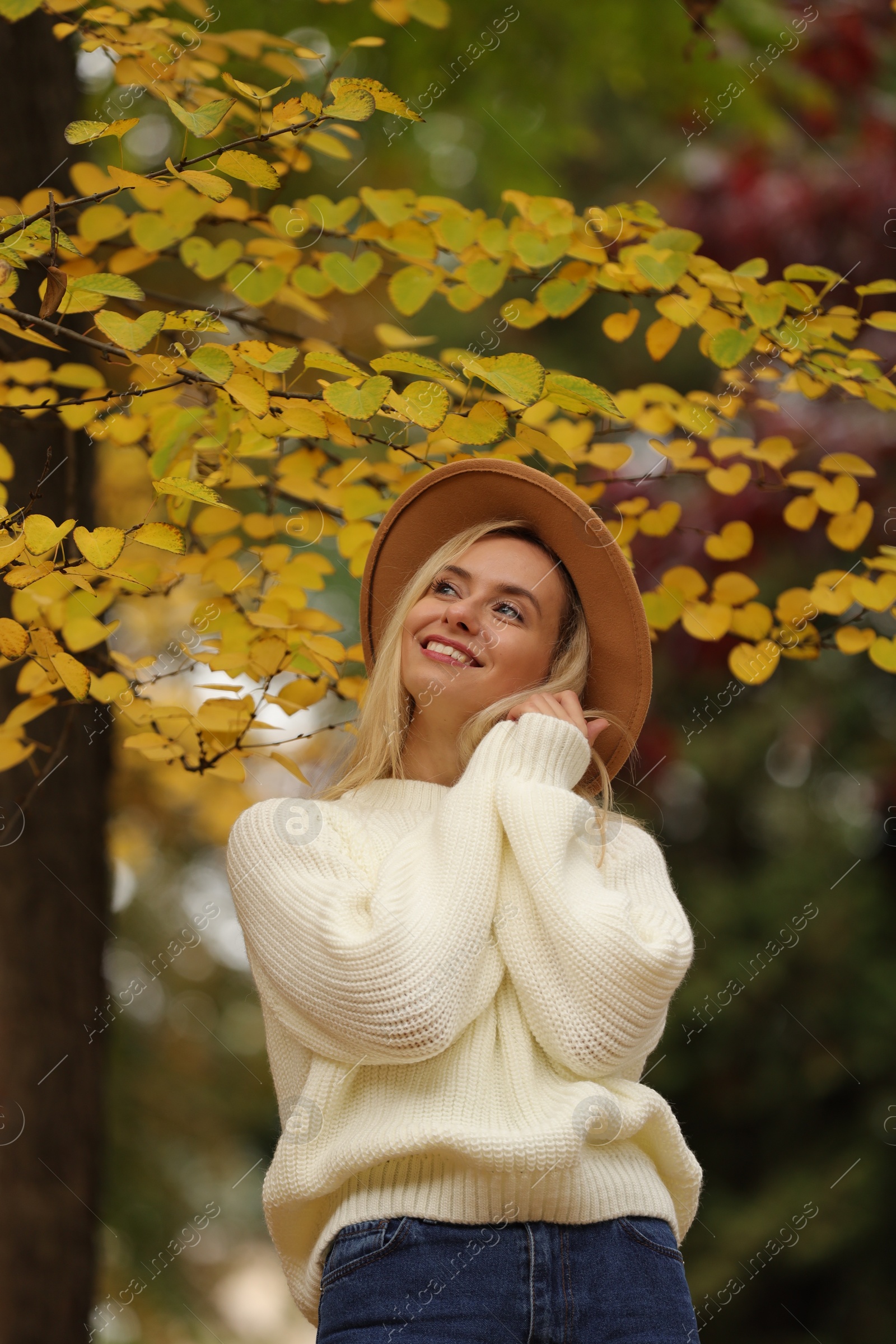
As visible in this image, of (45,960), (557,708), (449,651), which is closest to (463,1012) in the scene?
(557,708)

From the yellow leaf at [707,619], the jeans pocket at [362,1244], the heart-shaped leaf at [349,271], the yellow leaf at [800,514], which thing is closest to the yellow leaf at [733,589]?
the yellow leaf at [707,619]

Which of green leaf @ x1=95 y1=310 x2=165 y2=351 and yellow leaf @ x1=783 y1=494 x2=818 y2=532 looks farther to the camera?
yellow leaf @ x1=783 y1=494 x2=818 y2=532

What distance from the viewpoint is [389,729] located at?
200 cm

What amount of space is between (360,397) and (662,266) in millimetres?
751

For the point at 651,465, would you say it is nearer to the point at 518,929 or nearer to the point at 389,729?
the point at 389,729

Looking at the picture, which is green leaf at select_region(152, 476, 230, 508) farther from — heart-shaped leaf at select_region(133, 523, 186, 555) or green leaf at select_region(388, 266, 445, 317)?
green leaf at select_region(388, 266, 445, 317)

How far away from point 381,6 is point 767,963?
445 centimetres

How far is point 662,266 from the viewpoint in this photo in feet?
6.88

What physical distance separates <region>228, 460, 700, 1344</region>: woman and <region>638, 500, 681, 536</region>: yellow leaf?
0.57 meters

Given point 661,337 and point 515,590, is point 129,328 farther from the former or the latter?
point 661,337

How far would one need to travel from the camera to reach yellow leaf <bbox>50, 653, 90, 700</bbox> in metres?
1.71

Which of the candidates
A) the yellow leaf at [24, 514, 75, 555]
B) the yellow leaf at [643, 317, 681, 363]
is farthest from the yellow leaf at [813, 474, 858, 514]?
the yellow leaf at [24, 514, 75, 555]

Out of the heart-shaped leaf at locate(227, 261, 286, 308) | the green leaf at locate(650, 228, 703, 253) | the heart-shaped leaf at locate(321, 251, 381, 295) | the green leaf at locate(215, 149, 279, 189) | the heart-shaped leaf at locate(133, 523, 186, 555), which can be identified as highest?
the green leaf at locate(215, 149, 279, 189)

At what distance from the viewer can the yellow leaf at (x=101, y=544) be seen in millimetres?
1521
